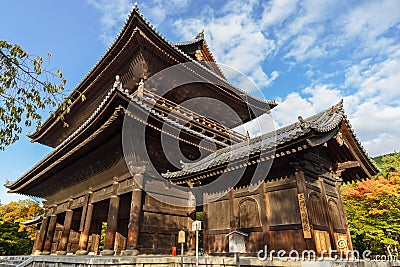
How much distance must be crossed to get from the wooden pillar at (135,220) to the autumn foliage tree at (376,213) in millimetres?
15161

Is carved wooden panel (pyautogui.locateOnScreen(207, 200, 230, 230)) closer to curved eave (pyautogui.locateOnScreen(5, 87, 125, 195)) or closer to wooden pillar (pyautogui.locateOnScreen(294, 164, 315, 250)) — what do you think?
wooden pillar (pyautogui.locateOnScreen(294, 164, 315, 250))

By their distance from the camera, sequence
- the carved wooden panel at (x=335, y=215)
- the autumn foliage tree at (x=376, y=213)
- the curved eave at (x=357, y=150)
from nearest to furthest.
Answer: the carved wooden panel at (x=335, y=215)
the curved eave at (x=357, y=150)
the autumn foliage tree at (x=376, y=213)

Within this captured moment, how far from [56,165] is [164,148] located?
21.2 ft

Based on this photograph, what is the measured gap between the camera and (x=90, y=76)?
14383 mm

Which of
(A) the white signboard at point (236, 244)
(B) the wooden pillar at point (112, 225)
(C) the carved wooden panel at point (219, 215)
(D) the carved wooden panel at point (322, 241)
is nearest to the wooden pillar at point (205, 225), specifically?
(C) the carved wooden panel at point (219, 215)

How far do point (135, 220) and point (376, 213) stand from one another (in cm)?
1641

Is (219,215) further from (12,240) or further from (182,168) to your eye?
(12,240)

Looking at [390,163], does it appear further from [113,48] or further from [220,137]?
[113,48]

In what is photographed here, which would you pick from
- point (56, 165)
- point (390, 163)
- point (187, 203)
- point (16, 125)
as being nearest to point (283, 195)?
point (187, 203)

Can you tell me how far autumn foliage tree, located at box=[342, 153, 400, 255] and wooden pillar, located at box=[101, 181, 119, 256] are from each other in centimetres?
1563

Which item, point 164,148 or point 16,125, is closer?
point 16,125

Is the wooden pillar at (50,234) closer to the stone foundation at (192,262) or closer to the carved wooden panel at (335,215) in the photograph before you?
the stone foundation at (192,262)

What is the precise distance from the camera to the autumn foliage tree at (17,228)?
96.9 ft

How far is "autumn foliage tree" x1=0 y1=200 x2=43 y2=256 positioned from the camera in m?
29.5
